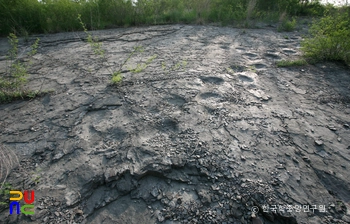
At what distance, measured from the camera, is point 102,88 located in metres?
2.21

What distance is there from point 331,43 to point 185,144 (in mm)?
2764

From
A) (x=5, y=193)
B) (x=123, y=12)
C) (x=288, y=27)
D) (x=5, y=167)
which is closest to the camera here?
(x=5, y=193)

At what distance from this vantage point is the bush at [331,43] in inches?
99.5

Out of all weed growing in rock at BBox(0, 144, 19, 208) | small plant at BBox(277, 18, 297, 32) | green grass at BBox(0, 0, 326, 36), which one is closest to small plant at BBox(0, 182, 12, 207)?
weed growing in rock at BBox(0, 144, 19, 208)

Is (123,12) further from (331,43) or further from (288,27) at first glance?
(331,43)

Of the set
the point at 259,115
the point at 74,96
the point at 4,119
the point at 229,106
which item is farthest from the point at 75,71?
the point at 259,115

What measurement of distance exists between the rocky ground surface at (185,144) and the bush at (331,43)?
23 cm

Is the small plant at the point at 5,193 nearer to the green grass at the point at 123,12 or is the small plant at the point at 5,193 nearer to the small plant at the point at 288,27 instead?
the green grass at the point at 123,12

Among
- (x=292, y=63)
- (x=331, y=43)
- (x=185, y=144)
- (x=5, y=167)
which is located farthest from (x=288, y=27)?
(x=5, y=167)

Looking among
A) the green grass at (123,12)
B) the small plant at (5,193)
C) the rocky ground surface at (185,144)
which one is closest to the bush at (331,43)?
the rocky ground surface at (185,144)

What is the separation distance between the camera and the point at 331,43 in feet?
8.61

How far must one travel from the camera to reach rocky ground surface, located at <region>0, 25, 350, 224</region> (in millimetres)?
1128

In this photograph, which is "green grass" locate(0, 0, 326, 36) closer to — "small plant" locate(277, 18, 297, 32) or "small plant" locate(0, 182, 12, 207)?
"small plant" locate(277, 18, 297, 32)

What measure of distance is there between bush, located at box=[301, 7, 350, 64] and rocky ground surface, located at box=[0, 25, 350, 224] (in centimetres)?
23
